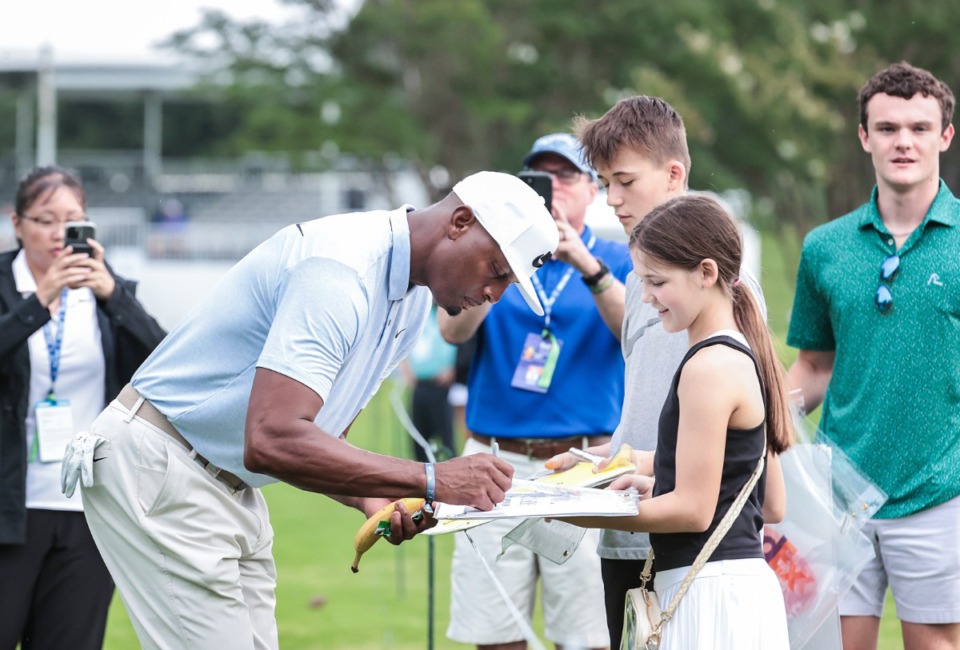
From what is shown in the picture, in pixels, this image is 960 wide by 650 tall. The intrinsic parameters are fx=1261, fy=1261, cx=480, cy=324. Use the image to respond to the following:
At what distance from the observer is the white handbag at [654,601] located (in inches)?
124

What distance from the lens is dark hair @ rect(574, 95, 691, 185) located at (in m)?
3.87

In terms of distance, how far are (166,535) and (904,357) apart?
2392mm

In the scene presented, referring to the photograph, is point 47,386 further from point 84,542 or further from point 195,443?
point 195,443

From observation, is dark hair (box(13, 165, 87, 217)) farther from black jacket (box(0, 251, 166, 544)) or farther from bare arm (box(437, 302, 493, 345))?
bare arm (box(437, 302, 493, 345))

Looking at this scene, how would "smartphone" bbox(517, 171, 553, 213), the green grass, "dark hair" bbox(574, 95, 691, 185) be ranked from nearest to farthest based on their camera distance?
"dark hair" bbox(574, 95, 691, 185)
"smartphone" bbox(517, 171, 553, 213)
the green grass

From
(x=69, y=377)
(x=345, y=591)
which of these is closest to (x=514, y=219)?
(x=69, y=377)

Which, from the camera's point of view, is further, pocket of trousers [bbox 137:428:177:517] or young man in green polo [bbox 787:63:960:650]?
young man in green polo [bbox 787:63:960:650]

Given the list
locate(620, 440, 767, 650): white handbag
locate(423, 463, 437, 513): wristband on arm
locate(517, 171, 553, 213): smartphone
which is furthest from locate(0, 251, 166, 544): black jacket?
locate(620, 440, 767, 650): white handbag

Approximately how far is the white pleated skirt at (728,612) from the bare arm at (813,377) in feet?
4.85

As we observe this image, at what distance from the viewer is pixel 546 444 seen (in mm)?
4914

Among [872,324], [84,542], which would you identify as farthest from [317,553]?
[872,324]

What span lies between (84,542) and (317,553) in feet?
16.3

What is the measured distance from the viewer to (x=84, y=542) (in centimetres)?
464

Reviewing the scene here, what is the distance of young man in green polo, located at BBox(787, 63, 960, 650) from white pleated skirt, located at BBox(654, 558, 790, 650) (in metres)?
1.13
